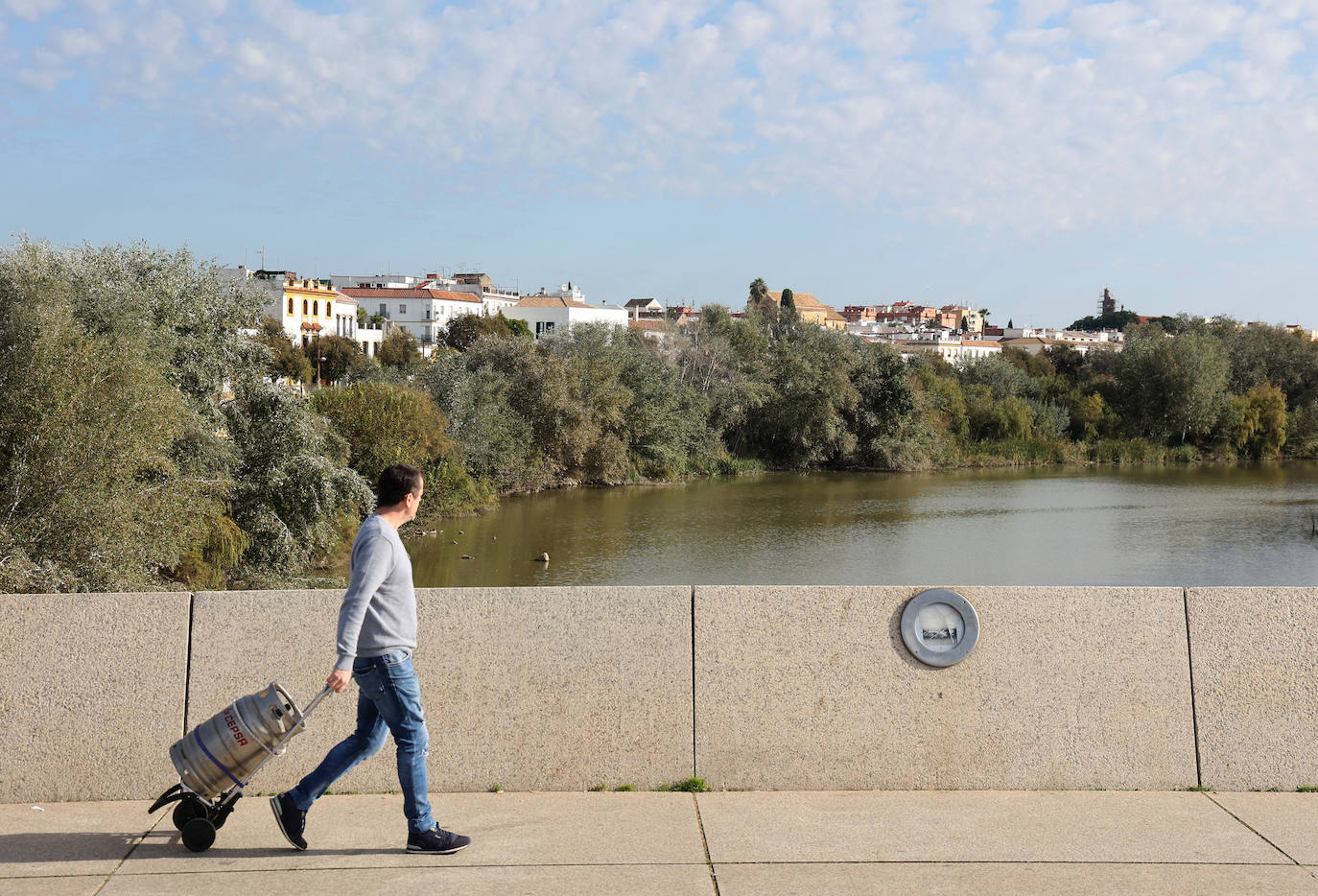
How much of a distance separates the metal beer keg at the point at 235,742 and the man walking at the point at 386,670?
0.72 ft

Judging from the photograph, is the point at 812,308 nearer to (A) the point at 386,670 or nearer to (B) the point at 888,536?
(B) the point at 888,536

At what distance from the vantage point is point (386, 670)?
4.61 m

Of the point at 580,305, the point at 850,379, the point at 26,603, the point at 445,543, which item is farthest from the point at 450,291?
the point at 26,603

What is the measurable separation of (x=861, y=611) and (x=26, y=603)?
13.5 feet

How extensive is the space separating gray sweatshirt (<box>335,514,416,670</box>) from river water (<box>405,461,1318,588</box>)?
21.0m

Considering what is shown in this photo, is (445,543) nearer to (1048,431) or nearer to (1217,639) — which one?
(1217,639)

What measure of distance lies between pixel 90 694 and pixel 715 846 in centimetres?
311

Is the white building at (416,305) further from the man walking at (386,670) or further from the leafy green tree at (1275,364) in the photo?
the man walking at (386,670)

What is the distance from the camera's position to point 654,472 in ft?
165

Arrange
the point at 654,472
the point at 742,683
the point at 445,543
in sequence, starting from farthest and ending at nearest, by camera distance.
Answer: the point at 654,472
the point at 445,543
the point at 742,683

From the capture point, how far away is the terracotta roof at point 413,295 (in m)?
110

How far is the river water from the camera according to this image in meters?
Result: 27.6

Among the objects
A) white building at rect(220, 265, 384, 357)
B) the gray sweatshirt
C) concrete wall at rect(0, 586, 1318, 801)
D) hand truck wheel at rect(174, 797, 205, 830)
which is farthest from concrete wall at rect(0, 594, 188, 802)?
white building at rect(220, 265, 384, 357)

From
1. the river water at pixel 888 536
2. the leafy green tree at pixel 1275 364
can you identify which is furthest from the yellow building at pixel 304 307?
the leafy green tree at pixel 1275 364
